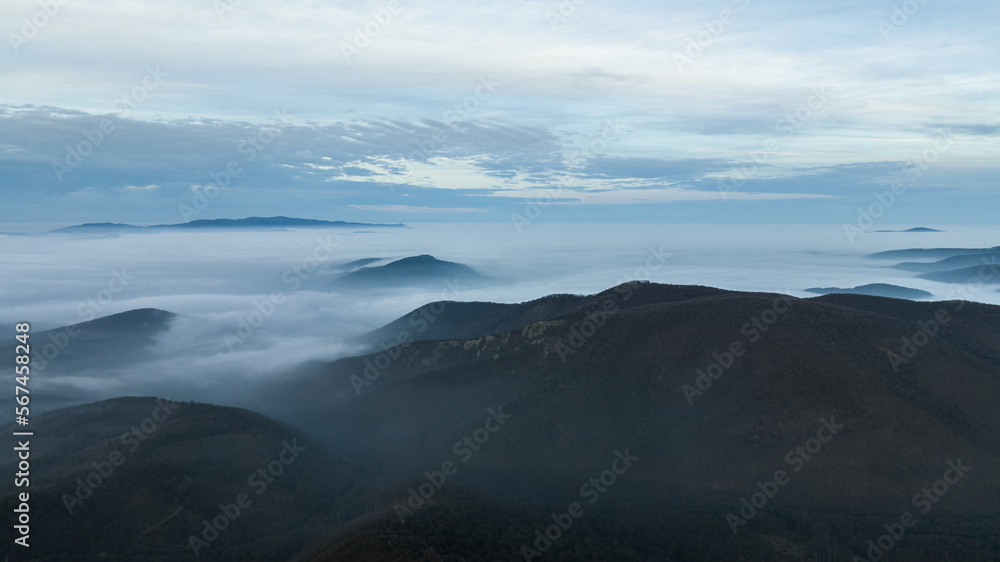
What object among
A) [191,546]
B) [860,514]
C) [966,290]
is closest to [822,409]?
[860,514]

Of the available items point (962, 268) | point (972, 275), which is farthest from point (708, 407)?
point (962, 268)

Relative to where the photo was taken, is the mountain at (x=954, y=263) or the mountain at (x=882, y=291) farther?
the mountain at (x=954, y=263)

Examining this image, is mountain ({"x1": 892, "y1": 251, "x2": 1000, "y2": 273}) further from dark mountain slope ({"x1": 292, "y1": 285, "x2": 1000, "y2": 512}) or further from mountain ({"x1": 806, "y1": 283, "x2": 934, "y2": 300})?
dark mountain slope ({"x1": 292, "y1": 285, "x2": 1000, "y2": 512})

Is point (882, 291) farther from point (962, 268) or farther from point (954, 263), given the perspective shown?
point (954, 263)

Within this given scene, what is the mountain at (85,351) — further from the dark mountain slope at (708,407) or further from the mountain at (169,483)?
the dark mountain slope at (708,407)

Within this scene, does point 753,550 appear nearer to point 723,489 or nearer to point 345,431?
point 723,489

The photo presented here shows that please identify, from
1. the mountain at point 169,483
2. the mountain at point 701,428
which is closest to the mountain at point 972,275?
the mountain at point 701,428

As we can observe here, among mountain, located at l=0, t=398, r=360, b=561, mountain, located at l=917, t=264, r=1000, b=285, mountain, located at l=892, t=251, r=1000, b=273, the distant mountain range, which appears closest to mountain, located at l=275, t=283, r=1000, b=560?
mountain, located at l=0, t=398, r=360, b=561

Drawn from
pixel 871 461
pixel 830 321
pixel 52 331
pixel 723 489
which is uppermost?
pixel 830 321
